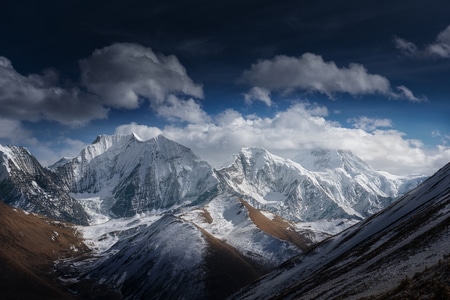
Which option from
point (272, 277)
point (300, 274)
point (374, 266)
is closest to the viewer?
point (374, 266)

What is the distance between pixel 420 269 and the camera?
1956 inches

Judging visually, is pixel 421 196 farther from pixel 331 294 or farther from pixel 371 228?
pixel 331 294

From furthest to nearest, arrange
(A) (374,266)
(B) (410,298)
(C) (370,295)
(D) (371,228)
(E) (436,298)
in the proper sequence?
(D) (371,228)
(A) (374,266)
(C) (370,295)
(B) (410,298)
(E) (436,298)

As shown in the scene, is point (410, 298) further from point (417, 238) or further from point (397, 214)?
point (397, 214)

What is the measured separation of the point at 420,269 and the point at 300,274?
228 ft

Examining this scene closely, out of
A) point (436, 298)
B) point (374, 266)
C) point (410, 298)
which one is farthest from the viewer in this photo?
point (374, 266)

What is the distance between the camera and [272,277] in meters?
138

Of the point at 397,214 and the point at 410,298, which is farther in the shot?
the point at 397,214

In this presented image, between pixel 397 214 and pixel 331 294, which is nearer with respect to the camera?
pixel 331 294

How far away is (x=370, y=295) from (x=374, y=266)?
2213 centimetres

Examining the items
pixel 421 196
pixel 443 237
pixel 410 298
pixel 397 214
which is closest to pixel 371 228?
pixel 397 214

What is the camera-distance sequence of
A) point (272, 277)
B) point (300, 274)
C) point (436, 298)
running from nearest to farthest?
1. point (436, 298)
2. point (300, 274)
3. point (272, 277)

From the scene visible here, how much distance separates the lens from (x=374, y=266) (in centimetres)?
6738

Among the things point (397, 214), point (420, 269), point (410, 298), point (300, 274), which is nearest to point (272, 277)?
point (300, 274)
